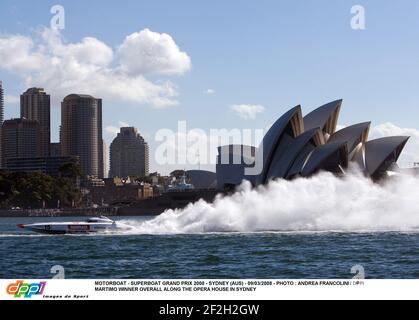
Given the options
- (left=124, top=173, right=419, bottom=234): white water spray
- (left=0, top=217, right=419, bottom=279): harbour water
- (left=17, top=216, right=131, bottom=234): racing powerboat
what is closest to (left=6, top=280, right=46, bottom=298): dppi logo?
(left=0, top=217, right=419, bottom=279): harbour water

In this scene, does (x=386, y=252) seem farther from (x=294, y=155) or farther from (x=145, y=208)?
(x=145, y=208)

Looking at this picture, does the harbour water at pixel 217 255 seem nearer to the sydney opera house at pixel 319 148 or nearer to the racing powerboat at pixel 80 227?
the racing powerboat at pixel 80 227

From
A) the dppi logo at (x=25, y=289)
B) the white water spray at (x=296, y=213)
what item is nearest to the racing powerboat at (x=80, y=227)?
the white water spray at (x=296, y=213)

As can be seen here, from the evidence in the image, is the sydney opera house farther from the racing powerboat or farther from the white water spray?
the racing powerboat

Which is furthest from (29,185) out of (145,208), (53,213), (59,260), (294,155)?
(59,260)

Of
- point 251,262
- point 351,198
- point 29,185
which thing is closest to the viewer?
point 251,262

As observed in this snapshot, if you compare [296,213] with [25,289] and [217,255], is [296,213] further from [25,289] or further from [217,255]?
[25,289]
